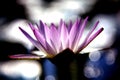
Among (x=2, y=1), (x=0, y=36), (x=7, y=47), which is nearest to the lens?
(x=7, y=47)

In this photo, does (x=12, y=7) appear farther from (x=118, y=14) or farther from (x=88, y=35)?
(x=88, y=35)

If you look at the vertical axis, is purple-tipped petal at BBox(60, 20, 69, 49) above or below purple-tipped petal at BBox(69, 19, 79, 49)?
below

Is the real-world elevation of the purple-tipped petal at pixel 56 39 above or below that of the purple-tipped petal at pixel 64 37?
above

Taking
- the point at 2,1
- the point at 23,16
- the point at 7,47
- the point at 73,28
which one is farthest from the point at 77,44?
the point at 2,1

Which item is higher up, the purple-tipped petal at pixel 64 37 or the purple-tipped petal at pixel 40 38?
the purple-tipped petal at pixel 40 38

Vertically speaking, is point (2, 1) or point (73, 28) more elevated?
point (73, 28)

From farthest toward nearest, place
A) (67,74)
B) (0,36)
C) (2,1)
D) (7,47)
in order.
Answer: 1. (2,1)
2. (0,36)
3. (7,47)
4. (67,74)

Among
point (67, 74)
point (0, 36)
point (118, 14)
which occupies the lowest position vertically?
point (0, 36)

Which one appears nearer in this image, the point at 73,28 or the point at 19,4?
the point at 73,28

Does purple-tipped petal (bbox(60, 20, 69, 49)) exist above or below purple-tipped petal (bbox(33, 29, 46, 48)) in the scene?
below

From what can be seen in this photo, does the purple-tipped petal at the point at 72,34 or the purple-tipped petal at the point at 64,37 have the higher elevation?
the purple-tipped petal at the point at 72,34

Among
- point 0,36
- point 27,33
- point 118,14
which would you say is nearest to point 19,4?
point 0,36
